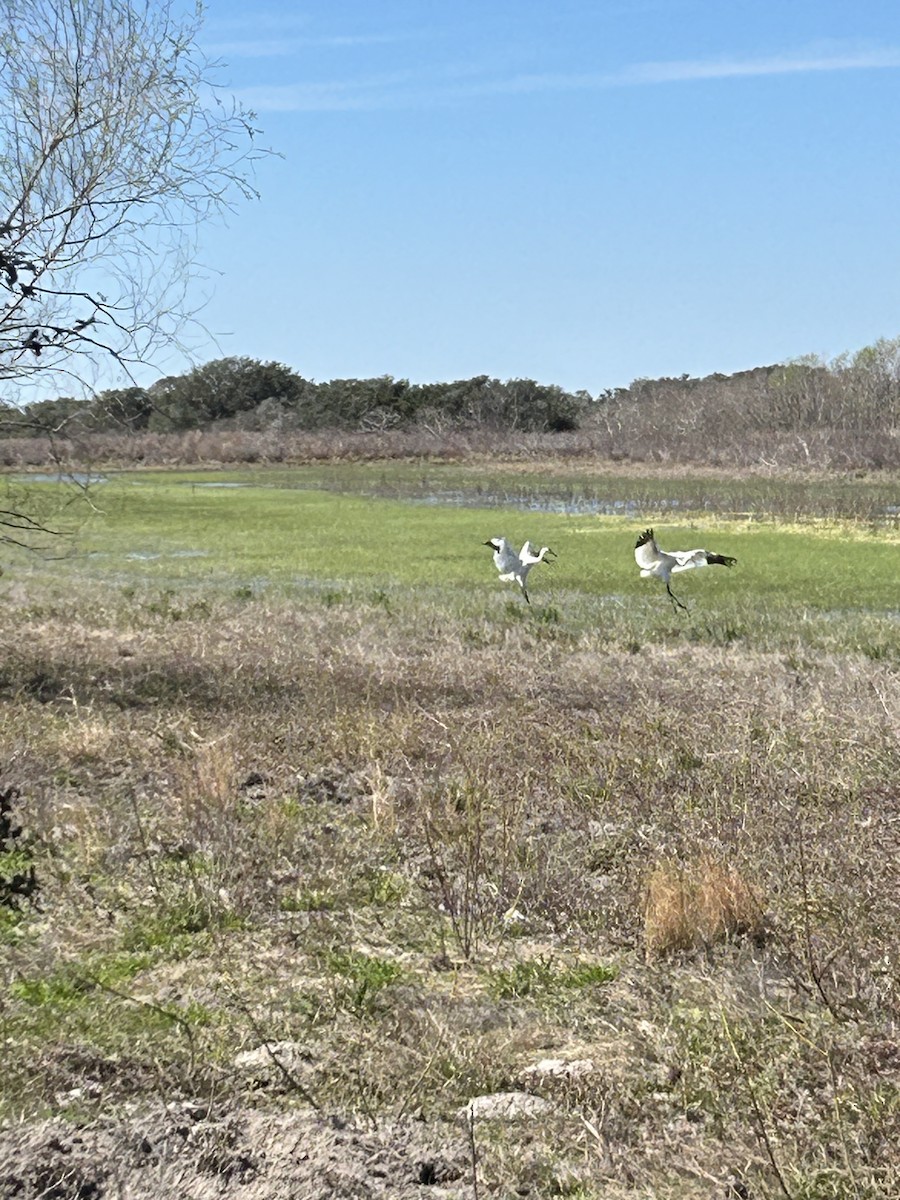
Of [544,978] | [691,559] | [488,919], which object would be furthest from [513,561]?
[544,978]

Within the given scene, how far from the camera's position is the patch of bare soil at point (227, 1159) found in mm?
3271

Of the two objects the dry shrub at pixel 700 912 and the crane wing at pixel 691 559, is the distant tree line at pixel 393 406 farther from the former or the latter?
the dry shrub at pixel 700 912

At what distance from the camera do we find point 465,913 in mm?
5469

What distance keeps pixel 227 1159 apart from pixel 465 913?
2.16 metres

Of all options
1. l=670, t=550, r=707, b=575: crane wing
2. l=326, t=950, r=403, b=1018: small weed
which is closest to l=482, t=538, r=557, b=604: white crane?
l=670, t=550, r=707, b=575: crane wing

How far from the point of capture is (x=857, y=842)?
6445 millimetres

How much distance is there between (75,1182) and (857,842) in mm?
4221

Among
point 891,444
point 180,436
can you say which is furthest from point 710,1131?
point 180,436

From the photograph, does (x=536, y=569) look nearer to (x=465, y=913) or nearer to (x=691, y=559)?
(x=691, y=559)

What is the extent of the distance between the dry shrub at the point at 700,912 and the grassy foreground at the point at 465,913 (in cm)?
1

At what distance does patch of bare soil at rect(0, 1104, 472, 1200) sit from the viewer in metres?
3.27

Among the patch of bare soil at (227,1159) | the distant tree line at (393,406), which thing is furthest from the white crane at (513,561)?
the distant tree line at (393,406)

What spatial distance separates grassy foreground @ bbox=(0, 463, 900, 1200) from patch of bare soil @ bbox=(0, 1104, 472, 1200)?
2 centimetres

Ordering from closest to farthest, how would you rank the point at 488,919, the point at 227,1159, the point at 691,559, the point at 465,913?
the point at 227,1159 → the point at 465,913 → the point at 488,919 → the point at 691,559
